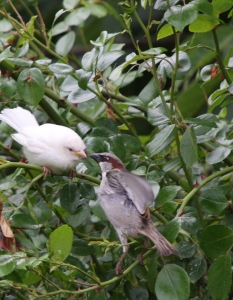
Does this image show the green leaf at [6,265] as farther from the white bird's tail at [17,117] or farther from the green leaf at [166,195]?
the white bird's tail at [17,117]

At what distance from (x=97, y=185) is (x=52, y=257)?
16.9 inches

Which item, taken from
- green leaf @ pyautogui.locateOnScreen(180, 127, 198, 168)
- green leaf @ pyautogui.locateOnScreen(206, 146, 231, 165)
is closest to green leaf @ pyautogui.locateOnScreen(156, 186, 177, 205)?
green leaf @ pyautogui.locateOnScreen(180, 127, 198, 168)

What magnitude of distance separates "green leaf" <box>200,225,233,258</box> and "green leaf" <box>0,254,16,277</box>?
48 centimetres

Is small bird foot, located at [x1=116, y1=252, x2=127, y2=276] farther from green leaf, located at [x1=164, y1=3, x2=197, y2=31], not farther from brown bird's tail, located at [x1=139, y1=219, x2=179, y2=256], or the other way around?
green leaf, located at [x1=164, y1=3, x2=197, y2=31]

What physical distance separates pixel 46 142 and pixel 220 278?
709mm

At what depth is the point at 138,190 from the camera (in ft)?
5.35

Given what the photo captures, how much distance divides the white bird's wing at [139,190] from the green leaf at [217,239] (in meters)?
0.16

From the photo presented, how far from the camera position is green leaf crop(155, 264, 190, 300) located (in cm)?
153

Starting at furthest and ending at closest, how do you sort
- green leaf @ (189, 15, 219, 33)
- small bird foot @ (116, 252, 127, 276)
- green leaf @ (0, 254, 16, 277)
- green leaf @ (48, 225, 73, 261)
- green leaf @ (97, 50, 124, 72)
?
green leaf @ (97, 50, 124, 72) → green leaf @ (189, 15, 219, 33) → small bird foot @ (116, 252, 127, 276) → green leaf @ (48, 225, 73, 261) → green leaf @ (0, 254, 16, 277)

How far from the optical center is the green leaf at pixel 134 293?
169 cm

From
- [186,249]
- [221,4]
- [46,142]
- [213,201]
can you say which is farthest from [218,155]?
[46,142]

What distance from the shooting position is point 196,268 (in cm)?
170

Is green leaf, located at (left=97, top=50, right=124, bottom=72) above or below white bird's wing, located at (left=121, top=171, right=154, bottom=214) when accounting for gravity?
above

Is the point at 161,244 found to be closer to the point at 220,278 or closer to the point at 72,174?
the point at 220,278
